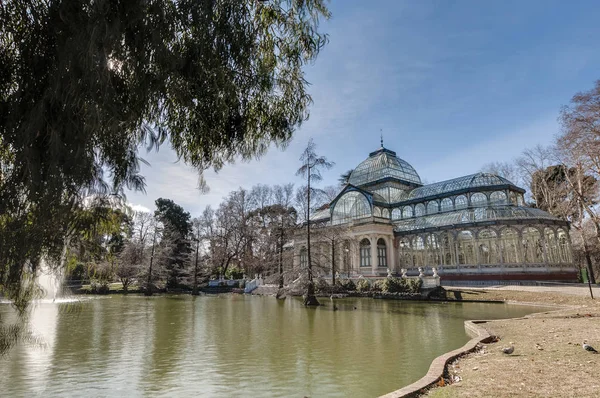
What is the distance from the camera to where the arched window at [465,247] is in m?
30.0

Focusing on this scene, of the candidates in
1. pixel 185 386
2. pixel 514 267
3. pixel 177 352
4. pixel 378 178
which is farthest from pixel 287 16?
pixel 378 178

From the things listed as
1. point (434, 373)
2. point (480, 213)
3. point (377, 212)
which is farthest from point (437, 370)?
point (377, 212)

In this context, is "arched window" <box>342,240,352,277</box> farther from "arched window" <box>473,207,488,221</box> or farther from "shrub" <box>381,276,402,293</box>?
"arched window" <box>473,207,488,221</box>

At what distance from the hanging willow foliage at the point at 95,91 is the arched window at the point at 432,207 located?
32605 millimetres

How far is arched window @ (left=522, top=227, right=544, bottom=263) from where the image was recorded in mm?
26627

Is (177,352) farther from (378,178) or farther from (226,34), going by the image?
(378,178)

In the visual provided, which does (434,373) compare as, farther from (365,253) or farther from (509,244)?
(365,253)

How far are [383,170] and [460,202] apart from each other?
9411 millimetres

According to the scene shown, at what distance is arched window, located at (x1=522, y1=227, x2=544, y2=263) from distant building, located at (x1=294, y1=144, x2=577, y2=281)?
6 cm

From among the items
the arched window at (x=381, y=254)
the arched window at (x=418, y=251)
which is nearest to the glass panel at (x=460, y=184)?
the arched window at (x=418, y=251)

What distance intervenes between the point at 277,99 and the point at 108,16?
2.01 m

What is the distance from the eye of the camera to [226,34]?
12.1 ft

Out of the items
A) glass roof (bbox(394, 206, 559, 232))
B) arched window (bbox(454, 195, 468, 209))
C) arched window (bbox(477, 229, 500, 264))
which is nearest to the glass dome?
glass roof (bbox(394, 206, 559, 232))

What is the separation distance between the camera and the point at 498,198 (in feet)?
99.6
